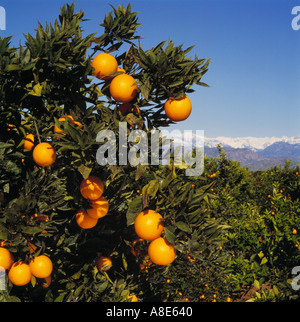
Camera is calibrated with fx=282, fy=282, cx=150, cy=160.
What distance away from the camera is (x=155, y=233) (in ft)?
5.27

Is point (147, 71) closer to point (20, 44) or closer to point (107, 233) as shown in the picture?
point (20, 44)

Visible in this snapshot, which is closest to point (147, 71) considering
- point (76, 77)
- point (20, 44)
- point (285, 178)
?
point (76, 77)

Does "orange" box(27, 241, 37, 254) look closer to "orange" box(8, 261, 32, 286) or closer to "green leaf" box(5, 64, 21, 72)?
"orange" box(8, 261, 32, 286)

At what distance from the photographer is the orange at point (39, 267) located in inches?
65.7

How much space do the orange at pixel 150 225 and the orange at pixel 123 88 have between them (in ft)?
2.31

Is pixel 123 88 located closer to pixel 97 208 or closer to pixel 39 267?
pixel 97 208

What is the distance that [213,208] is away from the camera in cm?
567

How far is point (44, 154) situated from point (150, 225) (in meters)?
0.76

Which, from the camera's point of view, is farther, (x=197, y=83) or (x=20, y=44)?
(x=20, y=44)

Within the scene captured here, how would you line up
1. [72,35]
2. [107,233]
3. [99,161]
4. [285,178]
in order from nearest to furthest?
[99,161] < [72,35] < [107,233] < [285,178]

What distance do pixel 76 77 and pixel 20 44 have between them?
0.42 meters

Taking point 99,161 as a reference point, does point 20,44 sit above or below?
above

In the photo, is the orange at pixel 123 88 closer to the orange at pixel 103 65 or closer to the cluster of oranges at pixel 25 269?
the orange at pixel 103 65

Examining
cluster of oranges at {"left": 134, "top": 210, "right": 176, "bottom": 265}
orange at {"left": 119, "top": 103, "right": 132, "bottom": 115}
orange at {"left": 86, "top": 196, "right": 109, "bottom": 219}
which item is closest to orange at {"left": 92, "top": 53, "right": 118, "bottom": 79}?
orange at {"left": 119, "top": 103, "right": 132, "bottom": 115}
